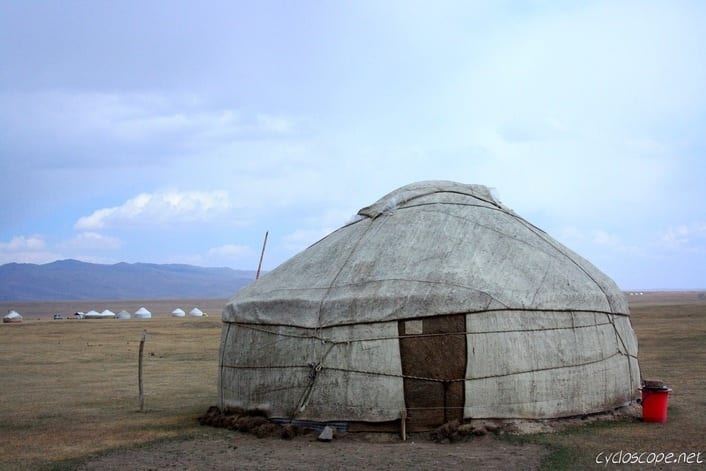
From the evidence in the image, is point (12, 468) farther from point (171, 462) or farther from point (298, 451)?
point (298, 451)

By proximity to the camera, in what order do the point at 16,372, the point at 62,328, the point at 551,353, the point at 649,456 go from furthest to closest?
the point at 62,328
the point at 16,372
the point at 551,353
the point at 649,456

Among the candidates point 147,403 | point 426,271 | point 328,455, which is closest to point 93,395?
point 147,403

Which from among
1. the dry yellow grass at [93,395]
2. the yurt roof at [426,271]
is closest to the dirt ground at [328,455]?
the dry yellow grass at [93,395]

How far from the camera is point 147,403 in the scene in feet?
45.5

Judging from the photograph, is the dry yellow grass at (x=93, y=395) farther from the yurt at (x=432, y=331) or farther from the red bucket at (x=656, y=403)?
the red bucket at (x=656, y=403)

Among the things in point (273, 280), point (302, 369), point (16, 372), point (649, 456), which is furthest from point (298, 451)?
point (16, 372)

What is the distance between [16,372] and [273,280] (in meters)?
12.4

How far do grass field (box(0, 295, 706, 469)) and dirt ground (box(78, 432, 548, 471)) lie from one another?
1.36 feet

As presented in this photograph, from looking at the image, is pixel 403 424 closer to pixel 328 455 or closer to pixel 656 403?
pixel 328 455

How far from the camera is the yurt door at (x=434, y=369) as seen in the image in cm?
936

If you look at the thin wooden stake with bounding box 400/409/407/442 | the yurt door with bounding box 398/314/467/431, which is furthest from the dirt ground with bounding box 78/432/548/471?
the yurt door with bounding box 398/314/467/431

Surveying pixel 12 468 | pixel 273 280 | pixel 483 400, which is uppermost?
pixel 273 280

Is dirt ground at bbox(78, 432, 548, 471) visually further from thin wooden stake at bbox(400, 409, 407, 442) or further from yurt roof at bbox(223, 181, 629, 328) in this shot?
yurt roof at bbox(223, 181, 629, 328)

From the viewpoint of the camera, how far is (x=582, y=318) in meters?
10.0
